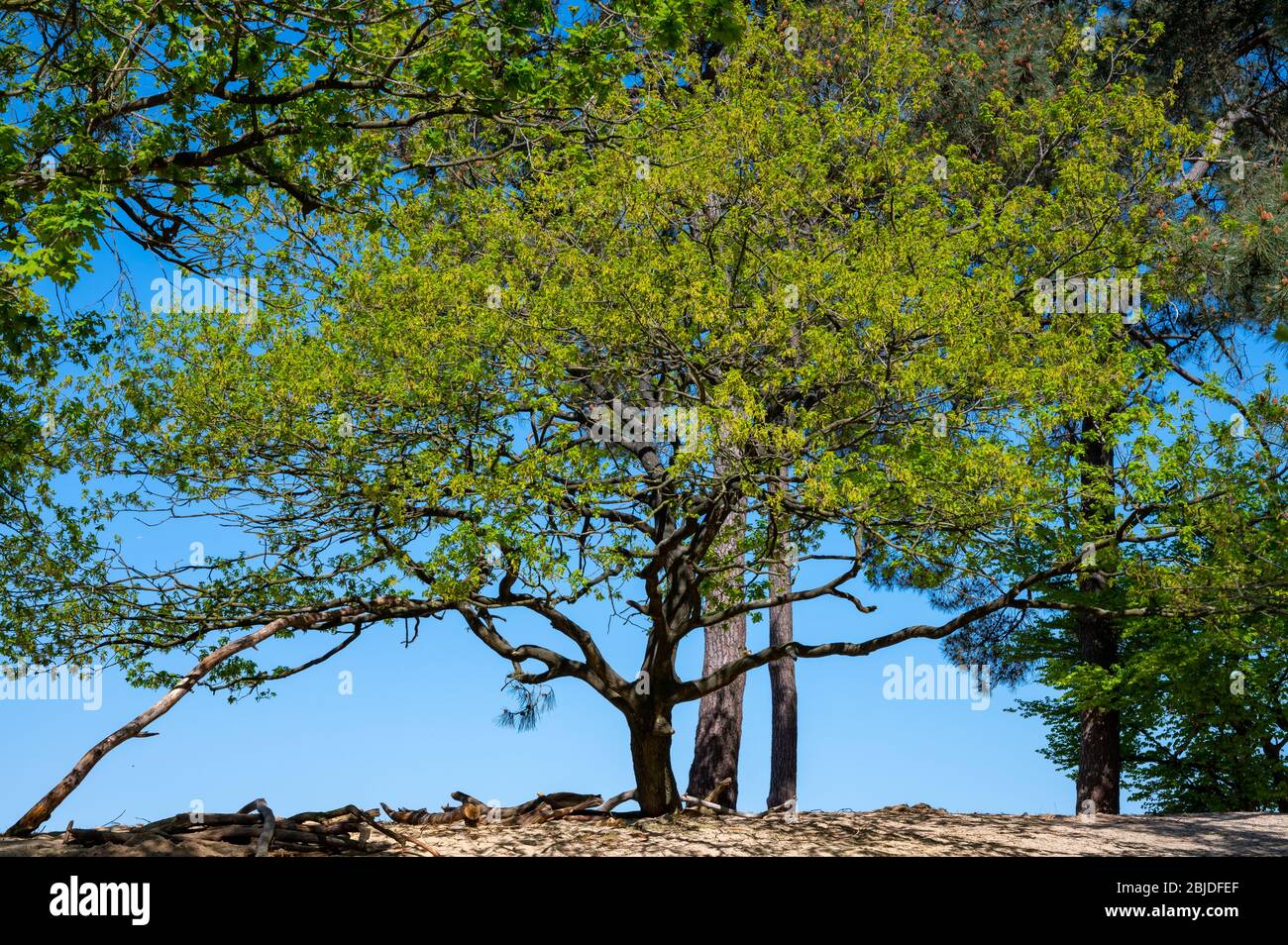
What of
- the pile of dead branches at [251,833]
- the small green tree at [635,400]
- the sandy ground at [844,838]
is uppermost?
the small green tree at [635,400]

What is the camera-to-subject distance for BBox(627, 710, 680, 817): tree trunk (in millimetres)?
12898

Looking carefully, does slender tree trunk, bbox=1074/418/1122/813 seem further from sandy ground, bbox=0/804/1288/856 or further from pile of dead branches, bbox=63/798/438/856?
pile of dead branches, bbox=63/798/438/856

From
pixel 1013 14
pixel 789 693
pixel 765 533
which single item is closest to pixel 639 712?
pixel 765 533

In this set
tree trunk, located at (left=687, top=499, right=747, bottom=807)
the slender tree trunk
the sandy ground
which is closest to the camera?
the sandy ground

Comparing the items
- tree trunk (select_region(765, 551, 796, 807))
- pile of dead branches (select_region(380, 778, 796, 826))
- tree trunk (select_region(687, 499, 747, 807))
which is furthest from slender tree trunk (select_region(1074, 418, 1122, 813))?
pile of dead branches (select_region(380, 778, 796, 826))

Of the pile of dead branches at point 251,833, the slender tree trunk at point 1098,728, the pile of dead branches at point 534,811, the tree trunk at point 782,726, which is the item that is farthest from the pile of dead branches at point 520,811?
the slender tree trunk at point 1098,728

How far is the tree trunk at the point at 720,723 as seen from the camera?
15477mm

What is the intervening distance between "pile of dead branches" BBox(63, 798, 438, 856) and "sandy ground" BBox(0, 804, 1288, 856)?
0.15 meters

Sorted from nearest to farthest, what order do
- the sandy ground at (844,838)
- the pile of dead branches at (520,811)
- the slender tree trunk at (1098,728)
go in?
1. the sandy ground at (844,838)
2. the pile of dead branches at (520,811)
3. the slender tree trunk at (1098,728)

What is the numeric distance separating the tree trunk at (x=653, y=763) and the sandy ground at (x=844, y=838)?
1.59 ft

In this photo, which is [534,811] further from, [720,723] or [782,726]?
[782,726]

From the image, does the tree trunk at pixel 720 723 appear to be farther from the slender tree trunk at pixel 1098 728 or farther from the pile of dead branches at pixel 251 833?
the pile of dead branches at pixel 251 833

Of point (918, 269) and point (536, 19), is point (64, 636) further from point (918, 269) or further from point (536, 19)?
point (918, 269)
